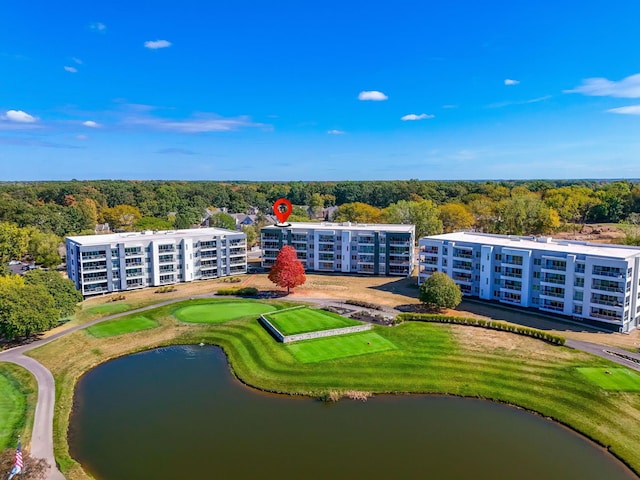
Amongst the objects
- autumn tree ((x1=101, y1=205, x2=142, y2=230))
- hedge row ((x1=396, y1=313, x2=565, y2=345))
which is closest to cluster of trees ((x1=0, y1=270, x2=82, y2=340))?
hedge row ((x1=396, y1=313, x2=565, y2=345))

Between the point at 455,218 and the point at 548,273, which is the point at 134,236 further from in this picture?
the point at 455,218

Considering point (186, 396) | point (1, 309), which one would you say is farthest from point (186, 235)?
point (186, 396)

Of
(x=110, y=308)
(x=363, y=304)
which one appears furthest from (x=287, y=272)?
(x=110, y=308)

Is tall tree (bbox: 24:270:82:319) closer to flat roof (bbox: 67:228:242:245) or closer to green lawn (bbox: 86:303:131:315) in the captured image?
green lawn (bbox: 86:303:131:315)

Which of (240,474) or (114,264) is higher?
(114,264)

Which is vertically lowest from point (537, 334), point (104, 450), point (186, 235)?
point (104, 450)

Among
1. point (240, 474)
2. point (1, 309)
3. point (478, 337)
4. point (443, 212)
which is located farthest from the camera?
point (443, 212)

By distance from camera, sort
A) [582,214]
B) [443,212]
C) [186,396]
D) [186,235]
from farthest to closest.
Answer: [582,214] < [443,212] < [186,235] < [186,396]

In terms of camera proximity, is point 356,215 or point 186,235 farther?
point 356,215

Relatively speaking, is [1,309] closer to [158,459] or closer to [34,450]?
[34,450]
